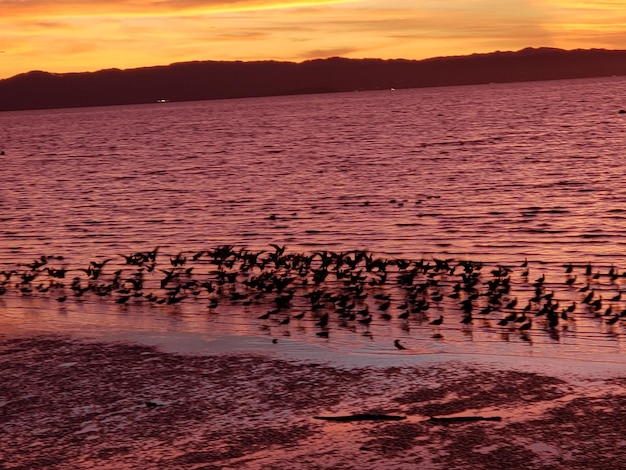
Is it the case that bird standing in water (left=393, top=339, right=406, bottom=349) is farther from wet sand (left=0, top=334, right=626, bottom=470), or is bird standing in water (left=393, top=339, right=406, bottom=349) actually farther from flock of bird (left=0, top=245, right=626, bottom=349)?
wet sand (left=0, top=334, right=626, bottom=470)

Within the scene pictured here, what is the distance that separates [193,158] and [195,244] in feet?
240

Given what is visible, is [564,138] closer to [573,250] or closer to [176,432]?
[573,250]

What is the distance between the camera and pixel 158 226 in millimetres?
44656

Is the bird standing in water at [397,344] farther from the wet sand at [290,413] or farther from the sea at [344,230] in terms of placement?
the wet sand at [290,413]

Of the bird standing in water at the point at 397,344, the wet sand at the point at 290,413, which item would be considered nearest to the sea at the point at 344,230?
the bird standing in water at the point at 397,344

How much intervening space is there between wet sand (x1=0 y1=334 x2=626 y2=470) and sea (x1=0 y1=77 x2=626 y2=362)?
191cm

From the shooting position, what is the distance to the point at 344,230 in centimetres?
4059

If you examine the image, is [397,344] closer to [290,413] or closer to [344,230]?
[290,413]

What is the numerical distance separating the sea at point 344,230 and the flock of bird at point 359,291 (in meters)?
0.13

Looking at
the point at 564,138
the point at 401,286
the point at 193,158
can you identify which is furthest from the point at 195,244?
the point at 564,138

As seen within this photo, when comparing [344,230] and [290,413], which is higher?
[290,413]

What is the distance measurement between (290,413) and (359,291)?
1035cm

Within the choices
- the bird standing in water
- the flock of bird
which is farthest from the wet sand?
the flock of bird

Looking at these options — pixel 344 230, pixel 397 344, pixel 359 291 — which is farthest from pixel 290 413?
pixel 344 230
